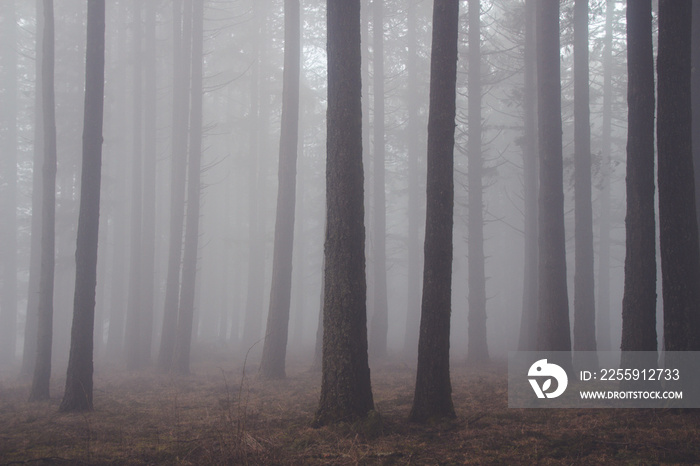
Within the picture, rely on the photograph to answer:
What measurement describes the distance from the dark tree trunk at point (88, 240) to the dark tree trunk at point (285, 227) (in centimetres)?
488

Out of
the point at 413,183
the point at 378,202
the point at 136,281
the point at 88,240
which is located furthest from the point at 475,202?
the point at 136,281

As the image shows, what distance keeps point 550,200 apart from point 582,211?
8.63ft

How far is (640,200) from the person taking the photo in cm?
810

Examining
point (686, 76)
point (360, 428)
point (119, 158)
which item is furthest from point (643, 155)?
point (119, 158)

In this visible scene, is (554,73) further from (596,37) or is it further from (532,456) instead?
(596,37)

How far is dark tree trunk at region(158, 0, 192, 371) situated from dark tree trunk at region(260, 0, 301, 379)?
4.91 metres

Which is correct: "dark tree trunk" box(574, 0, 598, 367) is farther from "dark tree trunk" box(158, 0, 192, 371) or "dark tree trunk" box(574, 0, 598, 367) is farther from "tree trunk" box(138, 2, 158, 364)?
"tree trunk" box(138, 2, 158, 364)

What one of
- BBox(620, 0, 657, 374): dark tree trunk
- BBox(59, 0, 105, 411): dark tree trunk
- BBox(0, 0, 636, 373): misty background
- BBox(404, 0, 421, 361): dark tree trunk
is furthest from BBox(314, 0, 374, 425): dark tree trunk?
BBox(404, 0, 421, 361): dark tree trunk

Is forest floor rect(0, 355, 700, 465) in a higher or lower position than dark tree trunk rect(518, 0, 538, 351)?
lower

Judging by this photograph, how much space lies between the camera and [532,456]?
17.6ft

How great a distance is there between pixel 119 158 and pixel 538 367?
23.5 m

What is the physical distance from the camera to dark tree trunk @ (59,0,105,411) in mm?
9781

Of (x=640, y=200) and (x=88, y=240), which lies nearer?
(x=640, y=200)

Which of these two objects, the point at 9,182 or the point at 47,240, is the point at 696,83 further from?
the point at 9,182
